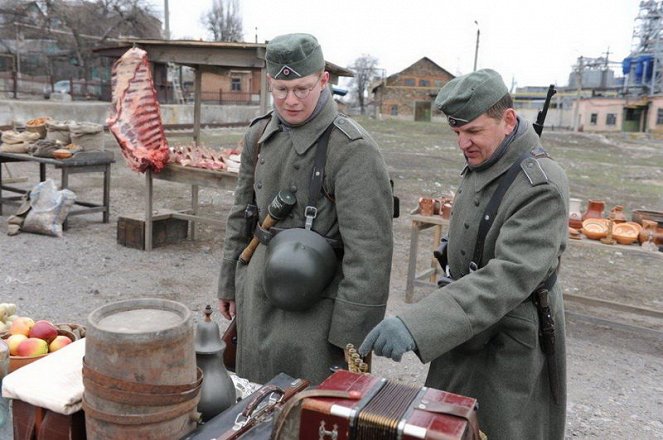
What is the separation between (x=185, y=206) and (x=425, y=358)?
8503 millimetres

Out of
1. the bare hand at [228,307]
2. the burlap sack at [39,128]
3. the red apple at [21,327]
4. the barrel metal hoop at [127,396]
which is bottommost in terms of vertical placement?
the bare hand at [228,307]

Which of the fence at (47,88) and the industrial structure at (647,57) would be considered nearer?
the fence at (47,88)

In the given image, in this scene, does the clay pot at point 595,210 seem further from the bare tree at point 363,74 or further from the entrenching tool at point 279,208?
the bare tree at point 363,74

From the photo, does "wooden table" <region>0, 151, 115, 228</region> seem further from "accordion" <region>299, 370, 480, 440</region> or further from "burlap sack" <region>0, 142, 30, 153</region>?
"accordion" <region>299, 370, 480, 440</region>

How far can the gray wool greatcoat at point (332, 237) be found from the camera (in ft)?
8.00

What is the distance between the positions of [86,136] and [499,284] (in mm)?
7696

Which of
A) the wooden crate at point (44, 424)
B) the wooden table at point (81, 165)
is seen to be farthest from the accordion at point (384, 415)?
the wooden table at point (81, 165)

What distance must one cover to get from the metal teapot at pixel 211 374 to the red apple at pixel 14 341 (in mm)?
858

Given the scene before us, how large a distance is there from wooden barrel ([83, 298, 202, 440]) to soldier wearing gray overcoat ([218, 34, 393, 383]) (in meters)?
0.81

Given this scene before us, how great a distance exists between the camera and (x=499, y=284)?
1.96 meters

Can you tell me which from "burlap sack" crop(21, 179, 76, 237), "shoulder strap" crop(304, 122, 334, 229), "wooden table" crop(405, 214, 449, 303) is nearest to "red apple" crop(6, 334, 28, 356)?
"shoulder strap" crop(304, 122, 334, 229)

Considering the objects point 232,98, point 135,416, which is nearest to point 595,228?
point 135,416

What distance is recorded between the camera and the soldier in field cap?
1.94 meters

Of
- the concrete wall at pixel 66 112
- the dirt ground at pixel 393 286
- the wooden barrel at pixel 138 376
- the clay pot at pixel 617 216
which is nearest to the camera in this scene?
the wooden barrel at pixel 138 376
